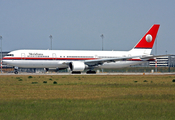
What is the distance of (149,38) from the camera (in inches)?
2530

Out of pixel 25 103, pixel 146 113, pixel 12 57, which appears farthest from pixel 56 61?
pixel 146 113

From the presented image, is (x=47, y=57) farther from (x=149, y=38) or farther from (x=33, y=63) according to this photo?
(x=149, y=38)

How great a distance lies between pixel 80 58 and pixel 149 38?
16770 mm

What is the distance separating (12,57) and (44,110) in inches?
1716

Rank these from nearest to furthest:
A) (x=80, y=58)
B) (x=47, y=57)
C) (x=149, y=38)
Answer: (x=47, y=57) → (x=80, y=58) → (x=149, y=38)

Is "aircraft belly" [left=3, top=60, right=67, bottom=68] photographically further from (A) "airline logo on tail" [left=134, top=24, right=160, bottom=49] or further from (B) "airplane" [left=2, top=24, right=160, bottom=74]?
(A) "airline logo on tail" [left=134, top=24, right=160, bottom=49]

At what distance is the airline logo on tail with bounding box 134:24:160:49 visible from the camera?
2528 inches

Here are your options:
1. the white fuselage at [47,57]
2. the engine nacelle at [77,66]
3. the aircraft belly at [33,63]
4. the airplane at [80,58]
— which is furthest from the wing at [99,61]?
the aircraft belly at [33,63]

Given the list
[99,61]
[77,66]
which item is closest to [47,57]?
[77,66]

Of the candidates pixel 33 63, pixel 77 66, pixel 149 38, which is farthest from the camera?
pixel 149 38

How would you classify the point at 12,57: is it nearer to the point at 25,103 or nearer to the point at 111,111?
the point at 25,103

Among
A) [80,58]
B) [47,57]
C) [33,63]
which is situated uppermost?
[47,57]

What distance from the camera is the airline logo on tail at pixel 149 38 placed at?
64206mm

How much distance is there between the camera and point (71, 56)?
57.9m
